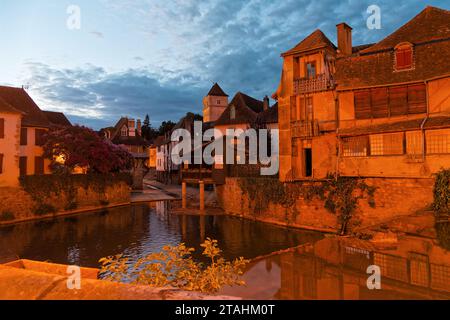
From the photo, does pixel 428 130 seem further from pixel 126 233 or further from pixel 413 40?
pixel 126 233

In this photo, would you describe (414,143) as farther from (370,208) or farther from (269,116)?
(269,116)

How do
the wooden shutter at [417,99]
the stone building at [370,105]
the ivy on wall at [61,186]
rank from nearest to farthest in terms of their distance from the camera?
the stone building at [370,105] → the wooden shutter at [417,99] → the ivy on wall at [61,186]

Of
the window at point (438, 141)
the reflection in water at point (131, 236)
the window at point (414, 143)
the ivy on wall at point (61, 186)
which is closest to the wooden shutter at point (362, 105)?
the window at point (414, 143)

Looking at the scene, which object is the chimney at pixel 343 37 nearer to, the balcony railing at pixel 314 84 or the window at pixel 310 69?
the window at pixel 310 69

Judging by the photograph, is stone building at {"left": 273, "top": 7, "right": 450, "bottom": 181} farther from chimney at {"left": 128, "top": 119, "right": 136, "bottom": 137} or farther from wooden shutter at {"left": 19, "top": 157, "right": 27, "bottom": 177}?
chimney at {"left": 128, "top": 119, "right": 136, "bottom": 137}

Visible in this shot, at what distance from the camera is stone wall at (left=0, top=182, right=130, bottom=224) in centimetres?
Answer: 2659

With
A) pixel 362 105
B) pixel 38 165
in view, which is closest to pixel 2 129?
pixel 38 165

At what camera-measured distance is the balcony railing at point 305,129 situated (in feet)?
74.8

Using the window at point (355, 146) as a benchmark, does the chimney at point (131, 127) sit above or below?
above

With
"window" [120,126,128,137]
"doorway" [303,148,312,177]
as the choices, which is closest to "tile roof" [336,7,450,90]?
"doorway" [303,148,312,177]

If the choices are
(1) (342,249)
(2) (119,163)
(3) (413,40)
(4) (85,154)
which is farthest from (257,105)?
(1) (342,249)

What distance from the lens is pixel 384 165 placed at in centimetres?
1981

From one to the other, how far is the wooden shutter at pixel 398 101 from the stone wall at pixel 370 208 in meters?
4.36

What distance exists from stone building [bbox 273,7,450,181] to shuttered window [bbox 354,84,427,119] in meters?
0.05
